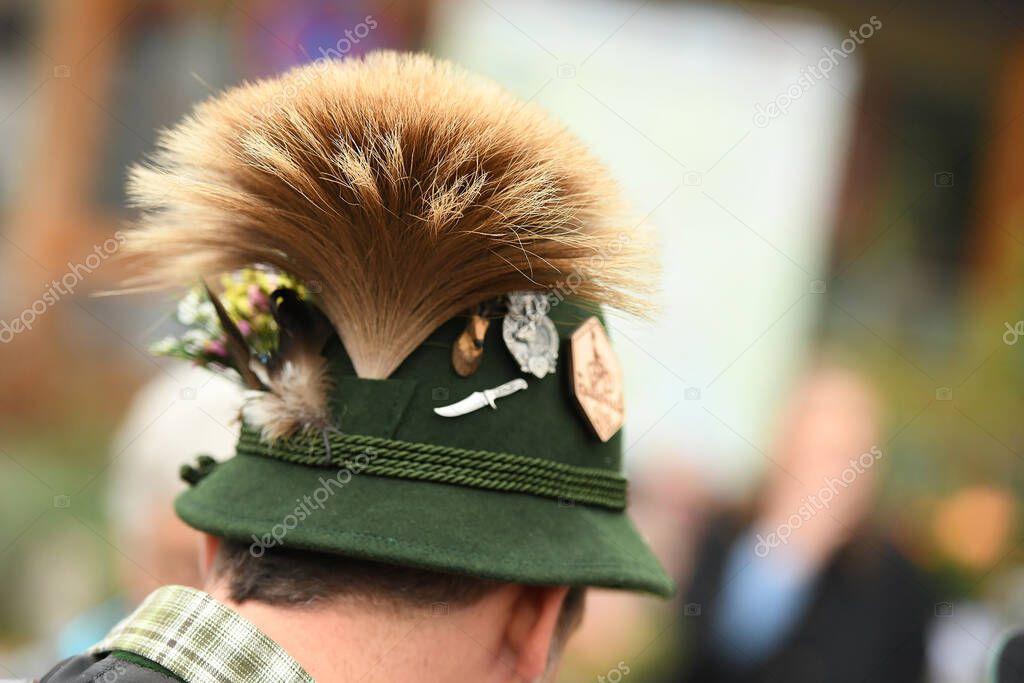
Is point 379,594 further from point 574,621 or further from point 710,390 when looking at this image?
point 710,390

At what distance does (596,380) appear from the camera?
1.62 m

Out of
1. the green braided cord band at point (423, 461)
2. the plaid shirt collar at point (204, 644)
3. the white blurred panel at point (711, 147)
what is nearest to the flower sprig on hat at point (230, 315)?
the green braided cord band at point (423, 461)

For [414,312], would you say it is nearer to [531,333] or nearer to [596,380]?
[531,333]

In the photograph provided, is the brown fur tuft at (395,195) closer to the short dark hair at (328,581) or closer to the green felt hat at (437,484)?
the green felt hat at (437,484)

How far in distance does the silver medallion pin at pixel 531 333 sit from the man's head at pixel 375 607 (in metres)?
0.34

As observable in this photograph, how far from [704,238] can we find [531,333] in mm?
4906

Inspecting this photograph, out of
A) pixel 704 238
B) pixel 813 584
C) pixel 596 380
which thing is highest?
pixel 704 238


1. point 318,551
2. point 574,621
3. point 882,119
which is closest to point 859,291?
point 882,119

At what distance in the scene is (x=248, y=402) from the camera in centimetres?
156

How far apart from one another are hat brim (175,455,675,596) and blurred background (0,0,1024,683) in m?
2.94

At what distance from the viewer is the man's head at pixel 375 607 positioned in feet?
4.58

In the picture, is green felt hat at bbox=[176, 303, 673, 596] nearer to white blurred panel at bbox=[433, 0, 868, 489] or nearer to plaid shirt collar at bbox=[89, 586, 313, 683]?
plaid shirt collar at bbox=[89, 586, 313, 683]

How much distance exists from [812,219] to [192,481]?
218 inches

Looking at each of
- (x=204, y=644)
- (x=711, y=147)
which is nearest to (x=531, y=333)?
(x=204, y=644)
